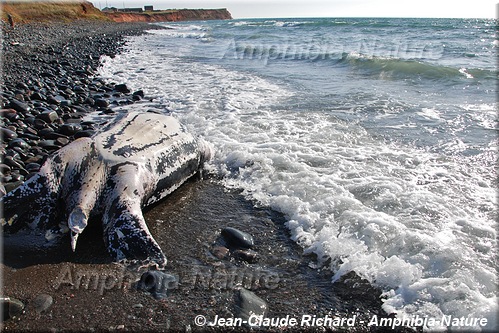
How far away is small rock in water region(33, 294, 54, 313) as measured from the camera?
2.85 m

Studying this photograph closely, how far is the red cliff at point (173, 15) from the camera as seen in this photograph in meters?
77.0

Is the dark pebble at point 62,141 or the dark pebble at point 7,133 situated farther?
the dark pebble at point 62,141

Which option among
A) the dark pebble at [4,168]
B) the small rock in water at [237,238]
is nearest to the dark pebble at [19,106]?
the dark pebble at [4,168]

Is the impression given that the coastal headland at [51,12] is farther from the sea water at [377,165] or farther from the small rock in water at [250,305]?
the small rock in water at [250,305]

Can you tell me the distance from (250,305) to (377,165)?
3.33m

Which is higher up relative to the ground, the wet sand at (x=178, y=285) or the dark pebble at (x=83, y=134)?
the dark pebble at (x=83, y=134)

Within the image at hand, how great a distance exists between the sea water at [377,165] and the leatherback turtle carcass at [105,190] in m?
1.29

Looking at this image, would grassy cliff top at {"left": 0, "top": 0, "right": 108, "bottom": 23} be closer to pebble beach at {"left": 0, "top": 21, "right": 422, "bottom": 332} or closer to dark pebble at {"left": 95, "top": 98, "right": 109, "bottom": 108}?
dark pebble at {"left": 95, "top": 98, "right": 109, "bottom": 108}

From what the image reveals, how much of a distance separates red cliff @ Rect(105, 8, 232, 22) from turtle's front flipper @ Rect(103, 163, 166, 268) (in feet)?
247

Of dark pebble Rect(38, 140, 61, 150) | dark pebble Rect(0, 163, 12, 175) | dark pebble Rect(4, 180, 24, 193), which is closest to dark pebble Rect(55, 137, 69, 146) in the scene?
dark pebble Rect(38, 140, 61, 150)

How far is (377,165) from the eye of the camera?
5.46 metres

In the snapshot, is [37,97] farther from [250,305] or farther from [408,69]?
A: [408,69]

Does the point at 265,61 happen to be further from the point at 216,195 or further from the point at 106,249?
the point at 106,249

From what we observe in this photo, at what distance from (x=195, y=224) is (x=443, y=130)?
17.8ft
